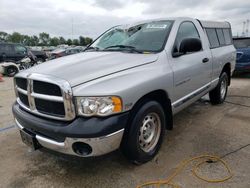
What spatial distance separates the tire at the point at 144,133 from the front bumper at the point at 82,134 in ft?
0.59

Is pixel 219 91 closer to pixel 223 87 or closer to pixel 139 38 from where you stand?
pixel 223 87

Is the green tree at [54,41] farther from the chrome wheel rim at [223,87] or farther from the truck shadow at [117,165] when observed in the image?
the truck shadow at [117,165]

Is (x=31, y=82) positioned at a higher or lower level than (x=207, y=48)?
lower

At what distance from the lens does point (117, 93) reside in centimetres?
235

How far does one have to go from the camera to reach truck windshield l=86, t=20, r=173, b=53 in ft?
11.0

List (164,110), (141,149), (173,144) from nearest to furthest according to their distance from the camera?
(141,149) < (164,110) < (173,144)

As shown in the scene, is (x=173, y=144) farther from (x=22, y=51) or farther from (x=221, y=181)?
(x=22, y=51)

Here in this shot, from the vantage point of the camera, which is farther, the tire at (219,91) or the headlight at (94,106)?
the tire at (219,91)

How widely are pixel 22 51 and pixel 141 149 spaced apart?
15.5m

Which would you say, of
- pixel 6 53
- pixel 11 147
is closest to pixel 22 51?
pixel 6 53

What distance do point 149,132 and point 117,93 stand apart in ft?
3.11

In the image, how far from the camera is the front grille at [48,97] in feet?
7.59

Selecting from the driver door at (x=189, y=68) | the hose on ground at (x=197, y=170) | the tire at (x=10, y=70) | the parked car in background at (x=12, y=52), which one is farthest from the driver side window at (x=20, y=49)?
the hose on ground at (x=197, y=170)

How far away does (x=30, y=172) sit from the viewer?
296cm
